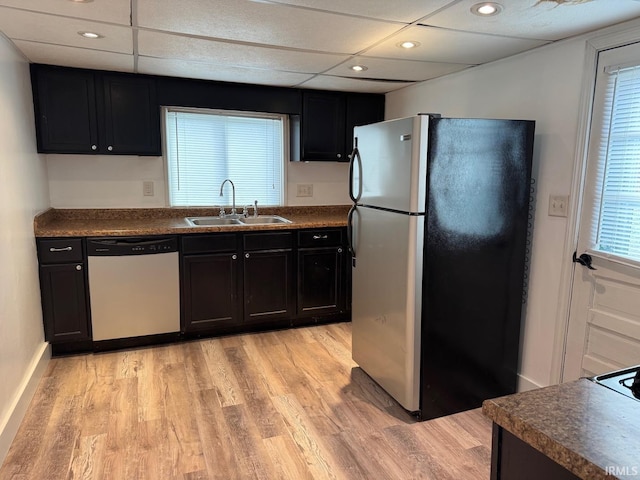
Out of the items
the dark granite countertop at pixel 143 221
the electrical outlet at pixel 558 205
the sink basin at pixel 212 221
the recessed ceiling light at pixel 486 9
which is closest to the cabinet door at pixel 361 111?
the dark granite countertop at pixel 143 221

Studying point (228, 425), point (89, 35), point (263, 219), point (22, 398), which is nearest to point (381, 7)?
point (89, 35)

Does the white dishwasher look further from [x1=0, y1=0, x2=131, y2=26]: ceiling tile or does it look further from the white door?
the white door

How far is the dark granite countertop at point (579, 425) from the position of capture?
0.73 m

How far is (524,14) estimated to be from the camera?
6.40 feet

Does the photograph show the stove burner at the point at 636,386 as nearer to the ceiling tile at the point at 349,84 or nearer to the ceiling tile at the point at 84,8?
the ceiling tile at the point at 84,8

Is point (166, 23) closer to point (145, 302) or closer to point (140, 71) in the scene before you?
point (140, 71)

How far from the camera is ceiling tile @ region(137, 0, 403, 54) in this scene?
76.2 inches

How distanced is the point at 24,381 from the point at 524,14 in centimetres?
318

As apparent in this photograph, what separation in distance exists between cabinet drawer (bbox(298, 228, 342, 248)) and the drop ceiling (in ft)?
4.10

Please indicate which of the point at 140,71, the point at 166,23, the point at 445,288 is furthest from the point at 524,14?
the point at 140,71

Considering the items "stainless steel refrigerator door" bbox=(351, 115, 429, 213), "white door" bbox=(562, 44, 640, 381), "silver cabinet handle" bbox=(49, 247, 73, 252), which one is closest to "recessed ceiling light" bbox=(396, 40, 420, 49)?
"stainless steel refrigerator door" bbox=(351, 115, 429, 213)

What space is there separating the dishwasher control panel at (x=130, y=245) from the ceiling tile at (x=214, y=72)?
3.93 ft

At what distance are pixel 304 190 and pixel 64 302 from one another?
87.9 inches

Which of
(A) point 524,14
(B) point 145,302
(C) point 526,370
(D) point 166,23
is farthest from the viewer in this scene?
(B) point 145,302
